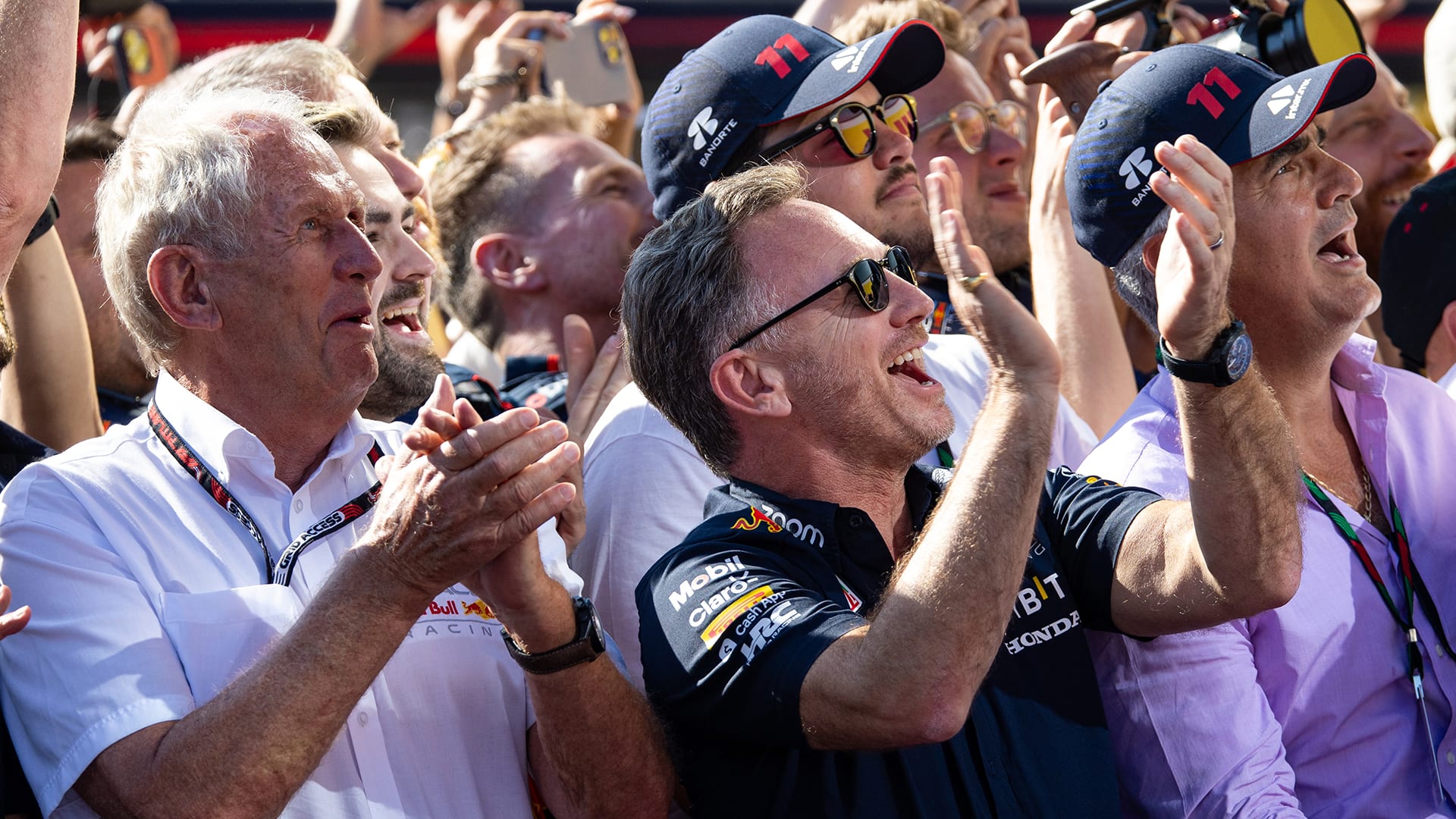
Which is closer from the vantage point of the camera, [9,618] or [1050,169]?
[9,618]

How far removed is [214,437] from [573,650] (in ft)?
2.22

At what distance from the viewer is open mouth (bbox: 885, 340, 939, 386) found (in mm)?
2518

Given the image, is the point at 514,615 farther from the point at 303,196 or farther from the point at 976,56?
the point at 976,56

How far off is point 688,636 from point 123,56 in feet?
11.7

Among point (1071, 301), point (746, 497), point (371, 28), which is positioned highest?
point (746, 497)

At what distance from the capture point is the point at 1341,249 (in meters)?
2.89

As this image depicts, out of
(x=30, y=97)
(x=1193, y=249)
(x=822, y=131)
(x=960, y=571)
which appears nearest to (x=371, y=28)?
(x=822, y=131)

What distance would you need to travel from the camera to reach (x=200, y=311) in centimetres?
247

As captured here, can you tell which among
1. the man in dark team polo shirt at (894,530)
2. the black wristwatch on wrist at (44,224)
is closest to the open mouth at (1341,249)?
the man in dark team polo shirt at (894,530)

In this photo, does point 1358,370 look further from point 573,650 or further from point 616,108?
point 616,108

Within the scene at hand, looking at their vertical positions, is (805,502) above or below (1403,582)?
above

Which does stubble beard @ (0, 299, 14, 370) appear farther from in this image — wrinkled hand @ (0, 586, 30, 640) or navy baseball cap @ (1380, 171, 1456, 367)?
navy baseball cap @ (1380, 171, 1456, 367)

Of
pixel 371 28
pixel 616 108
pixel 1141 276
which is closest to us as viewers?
pixel 1141 276

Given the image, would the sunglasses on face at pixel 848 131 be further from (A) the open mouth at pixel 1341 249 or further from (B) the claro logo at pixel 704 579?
(B) the claro logo at pixel 704 579
